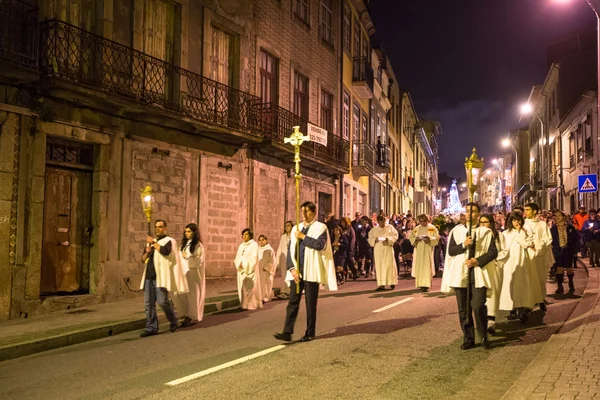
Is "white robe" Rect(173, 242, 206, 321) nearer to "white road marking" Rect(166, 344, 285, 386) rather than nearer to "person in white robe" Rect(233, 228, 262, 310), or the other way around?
"person in white robe" Rect(233, 228, 262, 310)

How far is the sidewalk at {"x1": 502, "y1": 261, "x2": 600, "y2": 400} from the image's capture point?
5316mm

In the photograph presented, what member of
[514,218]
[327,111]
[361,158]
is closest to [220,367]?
[514,218]

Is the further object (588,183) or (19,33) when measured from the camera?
(588,183)

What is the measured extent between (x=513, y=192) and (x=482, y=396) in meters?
72.9

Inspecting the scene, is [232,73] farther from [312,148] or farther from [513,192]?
[513,192]

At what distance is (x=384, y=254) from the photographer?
15578 millimetres

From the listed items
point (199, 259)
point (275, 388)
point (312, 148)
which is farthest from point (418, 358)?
point (312, 148)

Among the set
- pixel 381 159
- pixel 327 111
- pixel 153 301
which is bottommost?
pixel 153 301

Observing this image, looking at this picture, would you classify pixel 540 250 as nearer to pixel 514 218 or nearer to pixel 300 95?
pixel 514 218

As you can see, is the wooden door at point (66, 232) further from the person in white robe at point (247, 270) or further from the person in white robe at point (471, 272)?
the person in white robe at point (471, 272)

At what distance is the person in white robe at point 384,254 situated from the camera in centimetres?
1535

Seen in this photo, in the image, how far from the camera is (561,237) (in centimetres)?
1366

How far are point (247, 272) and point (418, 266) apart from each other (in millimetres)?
4621

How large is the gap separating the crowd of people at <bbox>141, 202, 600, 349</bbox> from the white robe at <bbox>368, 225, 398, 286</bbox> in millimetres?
24
